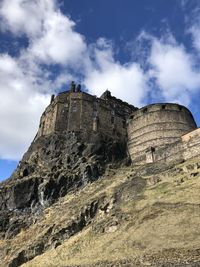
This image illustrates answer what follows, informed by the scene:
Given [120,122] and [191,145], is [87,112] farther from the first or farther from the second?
[191,145]

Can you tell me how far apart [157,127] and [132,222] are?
78.0ft

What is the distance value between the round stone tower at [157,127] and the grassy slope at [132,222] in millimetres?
8795

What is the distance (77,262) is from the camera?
23.9 meters

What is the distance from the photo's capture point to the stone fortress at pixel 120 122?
157 feet

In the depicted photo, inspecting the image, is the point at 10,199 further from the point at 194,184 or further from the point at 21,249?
the point at 194,184

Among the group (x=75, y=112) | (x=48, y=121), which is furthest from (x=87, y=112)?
(x=48, y=121)

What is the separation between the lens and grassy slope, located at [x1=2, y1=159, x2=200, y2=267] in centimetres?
2162

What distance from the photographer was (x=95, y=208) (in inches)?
1300

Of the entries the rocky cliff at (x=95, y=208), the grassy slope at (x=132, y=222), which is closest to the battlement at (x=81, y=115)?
the rocky cliff at (x=95, y=208)

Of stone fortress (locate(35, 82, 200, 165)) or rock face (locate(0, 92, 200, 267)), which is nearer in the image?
rock face (locate(0, 92, 200, 267))

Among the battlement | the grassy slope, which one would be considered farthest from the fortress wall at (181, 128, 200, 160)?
the battlement

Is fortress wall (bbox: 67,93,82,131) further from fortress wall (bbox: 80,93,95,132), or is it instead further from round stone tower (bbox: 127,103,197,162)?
round stone tower (bbox: 127,103,197,162)

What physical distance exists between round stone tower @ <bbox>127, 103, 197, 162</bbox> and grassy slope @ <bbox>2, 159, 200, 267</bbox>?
28.9ft

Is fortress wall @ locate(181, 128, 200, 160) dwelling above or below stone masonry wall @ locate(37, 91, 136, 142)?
below
